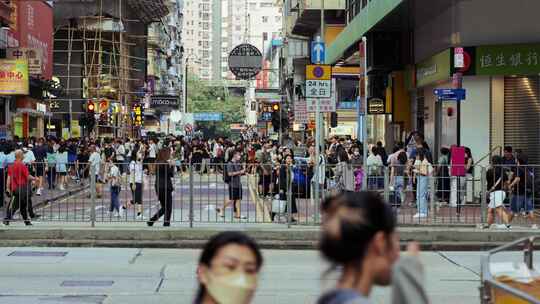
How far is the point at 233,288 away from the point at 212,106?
470 feet

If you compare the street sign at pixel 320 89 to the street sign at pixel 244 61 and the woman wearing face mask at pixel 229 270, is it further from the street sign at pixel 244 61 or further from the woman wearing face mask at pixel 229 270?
the street sign at pixel 244 61

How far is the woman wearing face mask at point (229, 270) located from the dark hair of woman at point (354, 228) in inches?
16.3

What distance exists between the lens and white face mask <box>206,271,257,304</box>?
9.25 feet

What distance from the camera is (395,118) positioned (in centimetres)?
3144

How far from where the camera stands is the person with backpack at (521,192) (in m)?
15.1

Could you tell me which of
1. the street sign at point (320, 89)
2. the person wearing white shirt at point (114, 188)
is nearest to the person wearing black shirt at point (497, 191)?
the street sign at point (320, 89)

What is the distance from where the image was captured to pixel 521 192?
15109 mm

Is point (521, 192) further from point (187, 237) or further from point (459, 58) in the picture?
point (459, 58)

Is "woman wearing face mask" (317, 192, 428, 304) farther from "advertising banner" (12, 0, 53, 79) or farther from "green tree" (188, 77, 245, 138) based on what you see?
"green tree" (188, 77, 245, 138)

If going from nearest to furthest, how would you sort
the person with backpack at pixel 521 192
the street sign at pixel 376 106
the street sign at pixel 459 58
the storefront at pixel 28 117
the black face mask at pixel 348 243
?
the black face mask at pixel 348 243 → the person with backpack at pixel 521 192 → the street sign at pixel 459 58 → the street sign at pixel 376 106 → the storefront at pixel 28 117

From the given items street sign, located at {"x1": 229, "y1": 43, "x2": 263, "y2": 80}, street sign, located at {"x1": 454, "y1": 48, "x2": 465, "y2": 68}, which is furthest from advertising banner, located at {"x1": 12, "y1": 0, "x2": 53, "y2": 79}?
street sign, located at {"x1": 454, "y1": 48, "x2": 465, "y2": 68}

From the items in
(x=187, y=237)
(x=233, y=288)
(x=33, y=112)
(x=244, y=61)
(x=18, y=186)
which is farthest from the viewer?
(x=33, y=112)

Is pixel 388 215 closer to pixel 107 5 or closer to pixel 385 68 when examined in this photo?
pixel 385 68

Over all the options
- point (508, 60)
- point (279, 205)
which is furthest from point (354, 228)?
point (508, 60)
